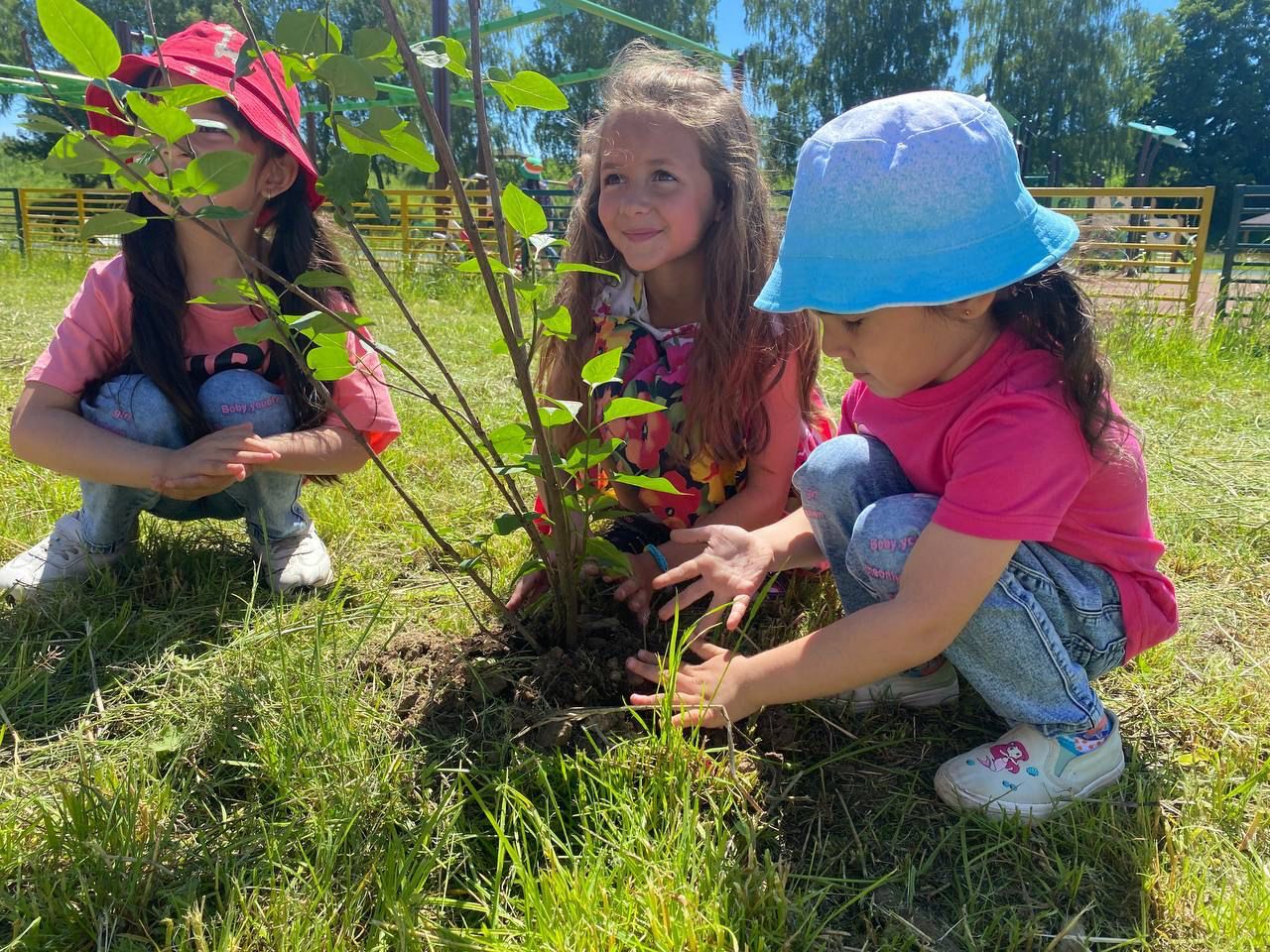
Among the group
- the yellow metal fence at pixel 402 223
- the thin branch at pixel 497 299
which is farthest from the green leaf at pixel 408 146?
the yellow metal fence at pixel 402 223

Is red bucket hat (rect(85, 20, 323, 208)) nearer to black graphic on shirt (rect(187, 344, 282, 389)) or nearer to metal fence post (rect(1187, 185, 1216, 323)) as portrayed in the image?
black graphic on shirt (rect(187, 344, 282, 389))

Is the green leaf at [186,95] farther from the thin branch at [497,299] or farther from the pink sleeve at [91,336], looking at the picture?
the pink sleeve at [91,336]

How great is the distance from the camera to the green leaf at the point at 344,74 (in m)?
0.85

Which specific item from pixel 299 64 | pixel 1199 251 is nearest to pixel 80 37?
pixel 299 64

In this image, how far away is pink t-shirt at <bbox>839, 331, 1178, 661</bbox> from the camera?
3.75ft

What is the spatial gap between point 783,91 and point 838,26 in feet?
9.25

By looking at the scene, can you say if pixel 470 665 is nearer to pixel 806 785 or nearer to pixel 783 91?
pixel 806 785

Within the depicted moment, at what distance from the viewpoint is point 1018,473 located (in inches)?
45.0

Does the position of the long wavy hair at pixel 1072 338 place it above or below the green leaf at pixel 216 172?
below

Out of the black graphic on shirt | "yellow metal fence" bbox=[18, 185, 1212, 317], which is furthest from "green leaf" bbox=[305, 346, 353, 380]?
the black graphic on shirt

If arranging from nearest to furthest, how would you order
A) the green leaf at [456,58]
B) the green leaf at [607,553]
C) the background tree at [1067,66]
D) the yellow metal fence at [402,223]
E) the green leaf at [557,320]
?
the green leaf at [456,58] → the green leaf at [557,320] → the green leaf at [607,553] → the yellow metal fence at [402,223] → the background tree at [1067,66]

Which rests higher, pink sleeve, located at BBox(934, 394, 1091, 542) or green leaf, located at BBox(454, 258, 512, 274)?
green leaf, located at BBox(454, 258, 512, 274)

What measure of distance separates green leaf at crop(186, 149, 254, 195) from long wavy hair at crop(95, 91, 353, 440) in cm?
88

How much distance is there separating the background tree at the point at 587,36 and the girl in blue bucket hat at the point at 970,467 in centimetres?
3291
